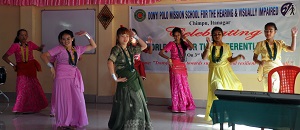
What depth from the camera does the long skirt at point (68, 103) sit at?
505 centimetres

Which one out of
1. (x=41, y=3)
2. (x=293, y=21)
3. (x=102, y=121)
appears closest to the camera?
(x=102, y=121)

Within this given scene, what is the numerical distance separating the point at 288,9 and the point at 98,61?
3.77 meters

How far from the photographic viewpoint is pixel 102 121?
5.67 metres

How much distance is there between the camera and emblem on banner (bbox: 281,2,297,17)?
21.0 feet

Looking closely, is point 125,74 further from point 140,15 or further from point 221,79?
point 140,15

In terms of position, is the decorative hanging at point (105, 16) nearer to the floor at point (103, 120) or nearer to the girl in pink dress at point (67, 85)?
the floor at point (103, 120)

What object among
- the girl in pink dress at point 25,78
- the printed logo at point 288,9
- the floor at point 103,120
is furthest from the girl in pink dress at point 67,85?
the printed logo at point 288,9

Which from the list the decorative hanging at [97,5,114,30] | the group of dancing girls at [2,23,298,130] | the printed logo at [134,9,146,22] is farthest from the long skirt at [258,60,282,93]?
the decorative hanging at [97,5,114,30]

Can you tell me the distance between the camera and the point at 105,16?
7.47 meters

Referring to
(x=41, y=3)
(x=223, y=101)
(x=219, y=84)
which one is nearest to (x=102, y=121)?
(x=219, y=84)

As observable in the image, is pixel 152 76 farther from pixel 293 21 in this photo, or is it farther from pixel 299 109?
pixel 299 109

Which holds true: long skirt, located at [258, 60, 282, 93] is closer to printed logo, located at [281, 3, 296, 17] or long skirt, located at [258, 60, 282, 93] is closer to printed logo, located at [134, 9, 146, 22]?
printed logo, located at [281, 3, 296, 17]

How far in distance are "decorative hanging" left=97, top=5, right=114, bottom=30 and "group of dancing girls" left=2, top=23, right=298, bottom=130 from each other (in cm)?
119

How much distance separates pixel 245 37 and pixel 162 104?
206 cm
